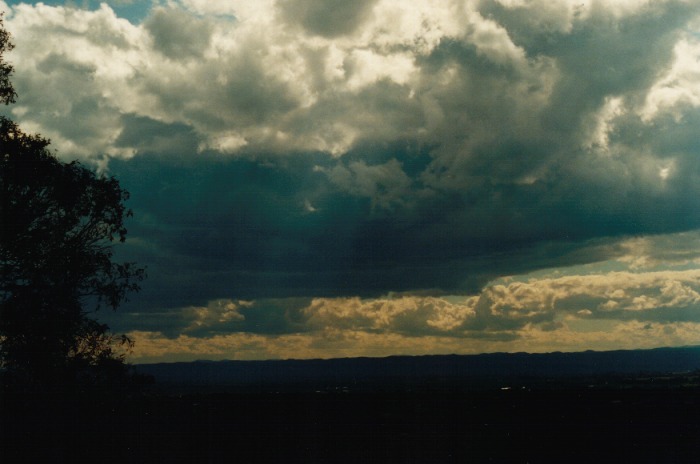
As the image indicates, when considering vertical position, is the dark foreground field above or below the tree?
below

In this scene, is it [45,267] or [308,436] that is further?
[308,436]

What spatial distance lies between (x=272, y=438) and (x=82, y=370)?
17.4 metres

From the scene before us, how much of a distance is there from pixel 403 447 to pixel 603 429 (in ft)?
81.6

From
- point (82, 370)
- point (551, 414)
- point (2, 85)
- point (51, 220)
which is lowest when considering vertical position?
point (551, 414)

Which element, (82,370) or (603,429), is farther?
(603,429)

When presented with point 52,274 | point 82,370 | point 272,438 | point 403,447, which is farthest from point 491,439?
point 52,274

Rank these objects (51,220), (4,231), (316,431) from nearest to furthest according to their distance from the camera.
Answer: (4,231) → (51,220) → (316,431)

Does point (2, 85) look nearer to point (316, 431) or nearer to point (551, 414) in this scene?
point (316, 431)

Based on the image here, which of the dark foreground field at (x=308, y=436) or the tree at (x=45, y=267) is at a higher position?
the tree at (x=45, y=267)

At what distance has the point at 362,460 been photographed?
40.9 m

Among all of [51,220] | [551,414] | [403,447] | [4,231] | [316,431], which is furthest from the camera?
[551,414]

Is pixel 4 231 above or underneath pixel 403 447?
above

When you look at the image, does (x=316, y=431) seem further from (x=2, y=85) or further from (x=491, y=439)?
(x=2, y=85)

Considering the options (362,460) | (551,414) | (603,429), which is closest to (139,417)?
(362,460)
